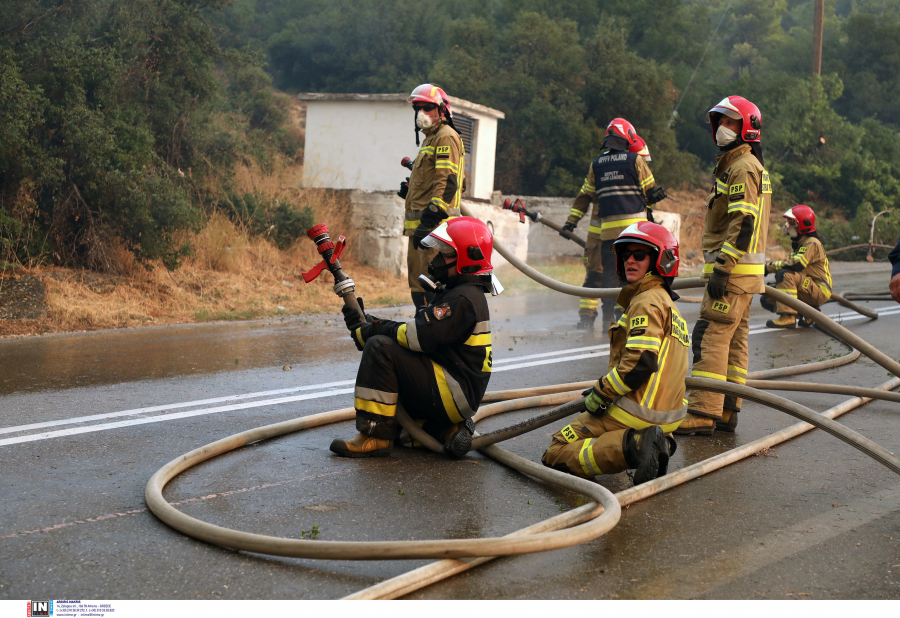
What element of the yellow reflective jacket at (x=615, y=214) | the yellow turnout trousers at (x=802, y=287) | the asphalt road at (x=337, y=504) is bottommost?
the asphalt road at (x=337, y=504)

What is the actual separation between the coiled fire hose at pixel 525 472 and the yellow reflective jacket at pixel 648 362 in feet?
1.01

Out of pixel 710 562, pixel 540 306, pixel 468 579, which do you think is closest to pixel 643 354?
pixel 710 562

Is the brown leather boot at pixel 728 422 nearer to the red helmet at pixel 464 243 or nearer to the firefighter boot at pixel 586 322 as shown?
the red helmet at pixel 464 243

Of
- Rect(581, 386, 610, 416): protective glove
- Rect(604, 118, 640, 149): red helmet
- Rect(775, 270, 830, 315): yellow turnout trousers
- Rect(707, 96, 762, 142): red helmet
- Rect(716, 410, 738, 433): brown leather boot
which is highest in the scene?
Rect(604, 118, 640, 149): red helmet

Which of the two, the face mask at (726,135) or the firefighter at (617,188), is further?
the firefighter at (617,188)

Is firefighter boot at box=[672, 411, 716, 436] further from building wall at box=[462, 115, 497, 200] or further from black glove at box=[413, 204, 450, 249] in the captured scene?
building wall at box=[462, 115, 497, 200]

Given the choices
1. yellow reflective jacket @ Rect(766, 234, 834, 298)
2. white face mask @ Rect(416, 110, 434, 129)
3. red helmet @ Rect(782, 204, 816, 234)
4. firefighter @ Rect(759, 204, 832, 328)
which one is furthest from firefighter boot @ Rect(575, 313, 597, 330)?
white face mask @ Rect(416, 110, 434, 129)

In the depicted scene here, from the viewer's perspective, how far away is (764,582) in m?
3.09

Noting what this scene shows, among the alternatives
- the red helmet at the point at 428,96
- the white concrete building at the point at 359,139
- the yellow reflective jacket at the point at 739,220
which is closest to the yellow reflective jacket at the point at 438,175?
the red helmet at the point at 428,96

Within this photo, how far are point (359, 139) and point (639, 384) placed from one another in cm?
1323

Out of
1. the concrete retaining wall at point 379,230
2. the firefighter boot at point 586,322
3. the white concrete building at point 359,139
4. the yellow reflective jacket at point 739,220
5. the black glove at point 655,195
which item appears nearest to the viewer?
the yellow reflective jacket at point 739,220

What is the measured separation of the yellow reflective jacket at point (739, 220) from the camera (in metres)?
5.32

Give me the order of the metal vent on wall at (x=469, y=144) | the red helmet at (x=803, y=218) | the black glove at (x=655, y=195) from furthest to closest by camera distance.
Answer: the metal vent on wall at (x=469, y=144)
the red helmet at (x=803, y=218)
the black glove at (x=655, y=195)

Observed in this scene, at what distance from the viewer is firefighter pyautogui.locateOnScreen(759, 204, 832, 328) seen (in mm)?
10555
